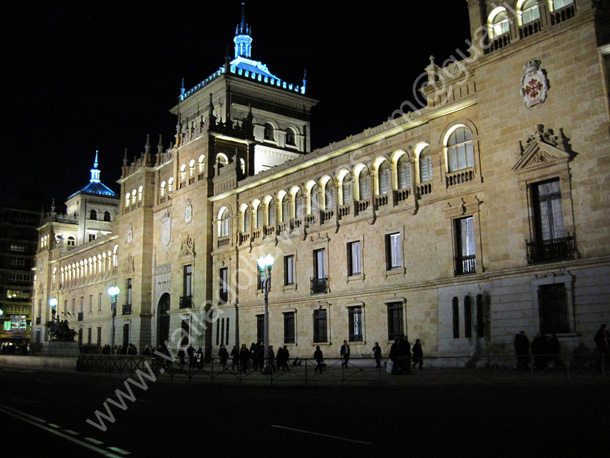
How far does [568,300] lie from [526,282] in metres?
1.83

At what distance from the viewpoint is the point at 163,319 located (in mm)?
50844

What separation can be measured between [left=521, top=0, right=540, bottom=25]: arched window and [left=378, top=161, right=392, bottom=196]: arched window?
31.5ft

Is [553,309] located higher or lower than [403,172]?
lower

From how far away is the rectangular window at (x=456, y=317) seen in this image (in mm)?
26125

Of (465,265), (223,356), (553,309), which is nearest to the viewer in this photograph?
(553,309)

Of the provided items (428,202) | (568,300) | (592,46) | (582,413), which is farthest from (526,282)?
(582,413)

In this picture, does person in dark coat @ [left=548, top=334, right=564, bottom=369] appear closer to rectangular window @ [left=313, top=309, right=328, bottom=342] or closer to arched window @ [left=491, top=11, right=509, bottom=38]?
arched window @ [left=491, top=11, right=509, bottom=38]

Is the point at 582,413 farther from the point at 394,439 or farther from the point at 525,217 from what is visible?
the point at 525,217

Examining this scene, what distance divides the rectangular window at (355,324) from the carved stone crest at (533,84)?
44.7ft

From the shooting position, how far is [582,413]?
11.4 metres

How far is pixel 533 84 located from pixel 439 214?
7102mm

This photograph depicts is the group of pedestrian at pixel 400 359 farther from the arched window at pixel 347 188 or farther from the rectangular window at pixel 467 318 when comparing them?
the arched window at pixel 347 188

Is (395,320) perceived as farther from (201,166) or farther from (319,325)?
(201,166)

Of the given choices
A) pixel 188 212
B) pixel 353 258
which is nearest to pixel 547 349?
pixel 353 258
